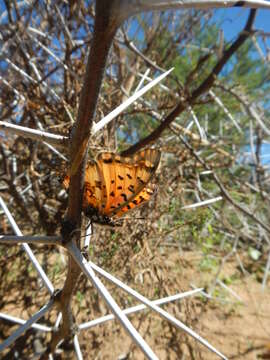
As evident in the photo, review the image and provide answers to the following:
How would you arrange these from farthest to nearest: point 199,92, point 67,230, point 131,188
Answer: point 199,92, point 131,188, point 67,230

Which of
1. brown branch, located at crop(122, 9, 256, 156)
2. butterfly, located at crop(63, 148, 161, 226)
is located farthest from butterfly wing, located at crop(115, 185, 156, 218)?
brown branch, located at crop(122, 9, 256, 156)

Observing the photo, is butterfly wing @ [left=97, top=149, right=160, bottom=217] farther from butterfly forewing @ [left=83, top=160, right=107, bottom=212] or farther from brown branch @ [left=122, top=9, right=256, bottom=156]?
brown branch @ [left=122, top=9, right=256, bottom=156]

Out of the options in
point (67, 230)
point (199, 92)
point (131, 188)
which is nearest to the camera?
point (67, 230)

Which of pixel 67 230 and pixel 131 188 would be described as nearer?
pixel 67 230

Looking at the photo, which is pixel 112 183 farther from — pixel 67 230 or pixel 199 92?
pixel 199 92

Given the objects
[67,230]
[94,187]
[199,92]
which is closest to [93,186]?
[94,187]

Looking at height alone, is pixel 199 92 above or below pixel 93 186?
above

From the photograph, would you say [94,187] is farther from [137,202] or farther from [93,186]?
[137,202]
